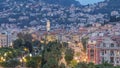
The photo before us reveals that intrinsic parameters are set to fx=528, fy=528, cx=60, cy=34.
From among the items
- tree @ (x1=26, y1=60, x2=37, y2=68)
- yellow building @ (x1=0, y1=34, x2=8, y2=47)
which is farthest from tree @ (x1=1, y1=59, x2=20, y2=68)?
yellow building @ (x1=0, y1=34, x2=8, y2=47)

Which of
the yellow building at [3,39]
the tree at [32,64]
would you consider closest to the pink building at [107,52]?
the tree at [32,64]

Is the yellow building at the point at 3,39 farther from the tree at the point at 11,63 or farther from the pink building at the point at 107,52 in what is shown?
the tree at the point at 11,63

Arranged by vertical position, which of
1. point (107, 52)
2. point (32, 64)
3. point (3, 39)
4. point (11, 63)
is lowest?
point (3, 39)

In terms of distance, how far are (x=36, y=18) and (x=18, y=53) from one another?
292ft

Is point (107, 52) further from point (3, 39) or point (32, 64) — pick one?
point (3, 39)

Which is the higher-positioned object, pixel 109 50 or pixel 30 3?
pixel 109 50

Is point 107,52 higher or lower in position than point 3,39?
higher

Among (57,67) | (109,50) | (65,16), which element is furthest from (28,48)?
(65,16)

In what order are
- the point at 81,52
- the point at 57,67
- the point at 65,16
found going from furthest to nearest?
the point at 65,16 → the point at 81,52 → the point at 57,67

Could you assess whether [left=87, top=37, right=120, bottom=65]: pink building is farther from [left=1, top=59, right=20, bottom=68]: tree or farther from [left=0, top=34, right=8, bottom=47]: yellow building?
[left=0, top=34, right=8, bottom=47]: yellow building

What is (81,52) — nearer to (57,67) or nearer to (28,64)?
(28,64)

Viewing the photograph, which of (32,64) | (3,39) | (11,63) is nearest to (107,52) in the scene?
(11,63)

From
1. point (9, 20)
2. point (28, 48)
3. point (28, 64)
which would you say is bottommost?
point (9, 20)

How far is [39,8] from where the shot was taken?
145 m
